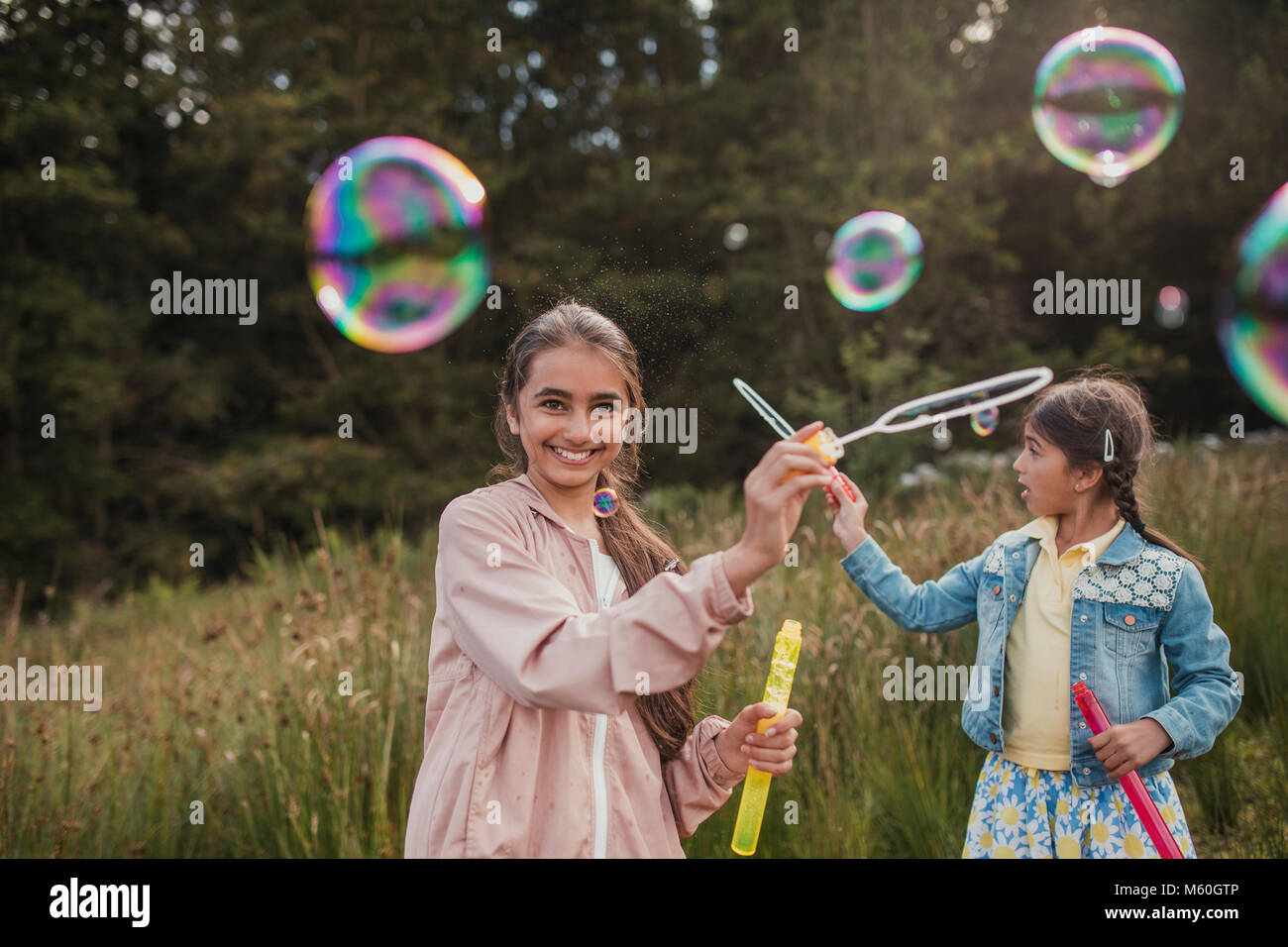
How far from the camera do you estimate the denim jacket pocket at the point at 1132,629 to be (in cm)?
241

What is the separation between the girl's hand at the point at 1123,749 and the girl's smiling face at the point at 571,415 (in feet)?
3.95

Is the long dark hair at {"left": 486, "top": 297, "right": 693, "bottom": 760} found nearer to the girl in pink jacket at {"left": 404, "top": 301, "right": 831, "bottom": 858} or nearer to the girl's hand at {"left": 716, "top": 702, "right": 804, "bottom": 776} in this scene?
the girl in pink jacket at {"left": 404, "top": 301, "right": 831, "bottom": 858}

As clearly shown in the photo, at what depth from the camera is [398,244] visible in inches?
147

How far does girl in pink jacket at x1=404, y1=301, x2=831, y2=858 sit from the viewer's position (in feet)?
5.22

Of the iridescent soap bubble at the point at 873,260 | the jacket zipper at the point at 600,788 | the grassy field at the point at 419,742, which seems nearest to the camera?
the jacket zipper at the point at 600,788

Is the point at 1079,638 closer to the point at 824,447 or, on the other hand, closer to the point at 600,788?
the point at 824,447

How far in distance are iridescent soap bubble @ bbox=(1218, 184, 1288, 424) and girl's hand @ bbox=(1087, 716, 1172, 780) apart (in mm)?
2037

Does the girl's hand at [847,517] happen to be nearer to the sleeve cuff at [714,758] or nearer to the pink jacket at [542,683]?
the sleeve cuff at [714,758]

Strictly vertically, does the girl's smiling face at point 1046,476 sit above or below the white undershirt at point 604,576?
above

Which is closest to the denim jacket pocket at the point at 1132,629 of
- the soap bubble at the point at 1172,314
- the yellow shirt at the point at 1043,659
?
the yellow shirt at the point at 1043,659

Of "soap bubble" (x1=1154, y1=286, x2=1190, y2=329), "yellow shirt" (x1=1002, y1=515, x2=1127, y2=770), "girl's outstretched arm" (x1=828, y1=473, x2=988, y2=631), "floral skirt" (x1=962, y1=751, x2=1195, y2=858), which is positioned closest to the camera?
"floral skirt" (x1=962, y1=751, x2=1195, y2=858)

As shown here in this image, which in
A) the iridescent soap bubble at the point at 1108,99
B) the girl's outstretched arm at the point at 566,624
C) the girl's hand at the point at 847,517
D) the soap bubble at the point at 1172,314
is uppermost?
the soap bubble at the point at 1172,314

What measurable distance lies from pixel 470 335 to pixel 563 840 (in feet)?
42.9

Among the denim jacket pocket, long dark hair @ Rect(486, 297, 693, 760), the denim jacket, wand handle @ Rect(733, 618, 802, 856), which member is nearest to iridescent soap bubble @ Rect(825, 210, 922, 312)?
the denim jacket
